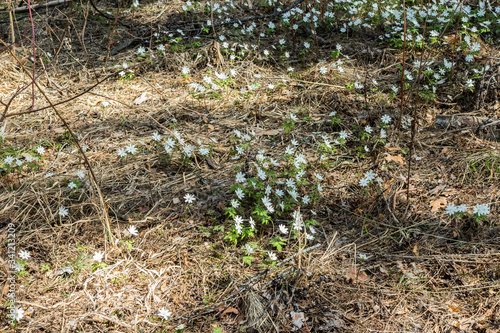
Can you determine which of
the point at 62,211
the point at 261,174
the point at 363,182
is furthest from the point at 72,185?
the point at 363,182

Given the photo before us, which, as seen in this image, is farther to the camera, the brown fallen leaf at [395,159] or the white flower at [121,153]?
the brown fallen leaf at [395,159]

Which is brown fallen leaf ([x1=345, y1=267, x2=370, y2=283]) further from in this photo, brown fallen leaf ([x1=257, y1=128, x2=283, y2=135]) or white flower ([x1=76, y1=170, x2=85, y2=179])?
white flower ([x1=76, y1=170, x2=85, y2=179])

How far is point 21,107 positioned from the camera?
3990 mm

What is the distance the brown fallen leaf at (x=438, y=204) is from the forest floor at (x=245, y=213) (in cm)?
2

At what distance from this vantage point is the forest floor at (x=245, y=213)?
2.13 m

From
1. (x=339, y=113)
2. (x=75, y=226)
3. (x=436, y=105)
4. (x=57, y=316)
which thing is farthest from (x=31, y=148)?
(x=436, y=105)

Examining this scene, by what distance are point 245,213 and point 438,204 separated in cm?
157

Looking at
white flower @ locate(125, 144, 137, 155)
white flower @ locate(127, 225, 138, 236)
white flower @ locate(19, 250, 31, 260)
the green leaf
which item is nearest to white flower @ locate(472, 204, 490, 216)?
the green leaf

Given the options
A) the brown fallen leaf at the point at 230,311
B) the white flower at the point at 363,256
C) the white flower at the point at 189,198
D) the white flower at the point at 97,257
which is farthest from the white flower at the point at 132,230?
the white flower at the point at 363,256

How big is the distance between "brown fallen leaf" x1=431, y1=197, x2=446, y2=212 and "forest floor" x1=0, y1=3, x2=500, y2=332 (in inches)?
0.7

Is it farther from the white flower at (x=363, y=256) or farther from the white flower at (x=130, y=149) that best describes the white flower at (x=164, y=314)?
the white flower at (x=130, y=149)

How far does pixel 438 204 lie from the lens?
2912 mm

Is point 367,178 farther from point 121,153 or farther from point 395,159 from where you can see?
point 121,153

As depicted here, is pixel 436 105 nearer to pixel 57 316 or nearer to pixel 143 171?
pixel 143 171
